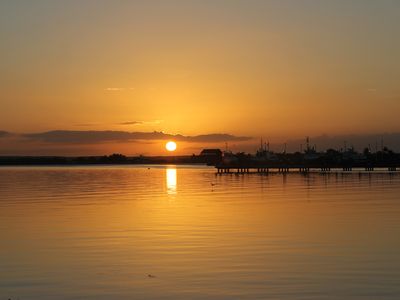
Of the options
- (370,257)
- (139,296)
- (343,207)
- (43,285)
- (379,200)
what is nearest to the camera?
(139,296)

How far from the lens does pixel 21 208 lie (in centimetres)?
4906

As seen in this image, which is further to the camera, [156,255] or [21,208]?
[21,208]

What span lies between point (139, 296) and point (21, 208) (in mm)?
33201

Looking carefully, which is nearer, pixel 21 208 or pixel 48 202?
pixel 21 208

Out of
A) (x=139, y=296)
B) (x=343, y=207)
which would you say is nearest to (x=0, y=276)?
(x=139, y=296)

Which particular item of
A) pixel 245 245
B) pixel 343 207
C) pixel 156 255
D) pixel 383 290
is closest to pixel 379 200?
pixel 343 207

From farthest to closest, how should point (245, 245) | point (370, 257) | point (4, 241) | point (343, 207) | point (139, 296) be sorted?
point (343, 207)
point (4, 241)
point (245, 245)
point (370, 257)
point (139, 296)

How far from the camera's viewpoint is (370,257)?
24.7 metres

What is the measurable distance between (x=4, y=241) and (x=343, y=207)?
90.2 feet

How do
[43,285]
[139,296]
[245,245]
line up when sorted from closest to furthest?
[139,296], [43,285], [245,245]

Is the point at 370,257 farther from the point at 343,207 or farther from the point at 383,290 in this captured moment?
the point at 343,207

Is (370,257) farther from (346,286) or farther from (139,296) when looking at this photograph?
(139,296)

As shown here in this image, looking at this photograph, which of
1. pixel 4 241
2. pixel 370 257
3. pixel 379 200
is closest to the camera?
pixel 370 257

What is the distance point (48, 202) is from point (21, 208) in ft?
21.0
